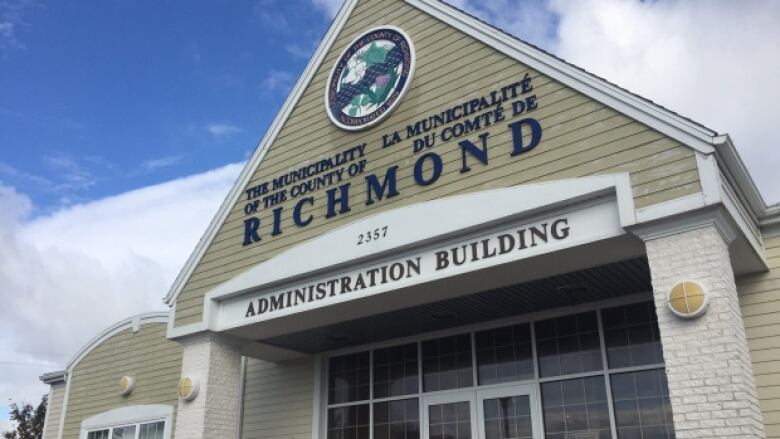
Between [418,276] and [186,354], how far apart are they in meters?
5.08

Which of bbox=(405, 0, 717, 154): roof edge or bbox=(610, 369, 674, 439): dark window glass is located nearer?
bbox=(405, 0, 717, 154): roof edge

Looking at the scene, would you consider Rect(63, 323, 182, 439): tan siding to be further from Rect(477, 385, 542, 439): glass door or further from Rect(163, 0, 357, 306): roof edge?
Rect(477, 385, 542, 439): glass door

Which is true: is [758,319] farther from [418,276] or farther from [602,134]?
[418,276]

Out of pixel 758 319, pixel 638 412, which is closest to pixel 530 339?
pixel 638 412

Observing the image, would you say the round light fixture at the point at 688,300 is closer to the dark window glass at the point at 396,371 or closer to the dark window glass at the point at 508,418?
the dark window glass at the point at 508,418

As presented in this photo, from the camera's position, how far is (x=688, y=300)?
321 inches

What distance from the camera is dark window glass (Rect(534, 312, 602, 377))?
11.4 meters

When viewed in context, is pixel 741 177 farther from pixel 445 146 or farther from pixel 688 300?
pixel 445 146

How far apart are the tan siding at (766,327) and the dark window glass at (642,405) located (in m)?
1.26

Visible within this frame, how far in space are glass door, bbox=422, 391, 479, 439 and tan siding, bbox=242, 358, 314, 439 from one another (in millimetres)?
2635

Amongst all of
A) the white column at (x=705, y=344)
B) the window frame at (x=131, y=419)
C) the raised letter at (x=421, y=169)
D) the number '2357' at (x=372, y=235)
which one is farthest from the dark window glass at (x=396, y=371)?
the white column at (x=705, y=344)

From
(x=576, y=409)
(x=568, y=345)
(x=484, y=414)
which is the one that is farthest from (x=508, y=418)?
(x=568, y=345)

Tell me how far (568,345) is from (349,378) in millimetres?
4528

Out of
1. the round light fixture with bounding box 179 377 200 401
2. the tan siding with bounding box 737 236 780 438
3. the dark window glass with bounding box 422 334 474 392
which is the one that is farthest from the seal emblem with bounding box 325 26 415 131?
the tan siding with bounding box 737 236 780 438
